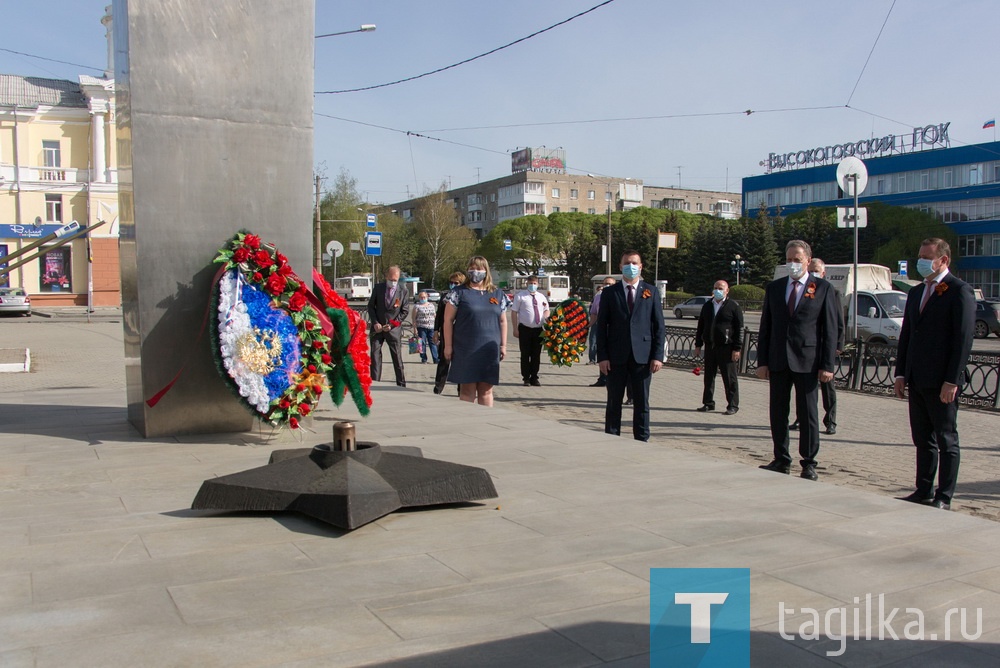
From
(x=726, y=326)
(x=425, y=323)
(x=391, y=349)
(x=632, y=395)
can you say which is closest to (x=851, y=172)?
(x=726, y=326)

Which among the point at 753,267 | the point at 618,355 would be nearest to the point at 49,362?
the point at 618,355

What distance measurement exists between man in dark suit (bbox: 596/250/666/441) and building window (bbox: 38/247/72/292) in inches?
1739

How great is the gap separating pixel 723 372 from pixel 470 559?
8366 mm

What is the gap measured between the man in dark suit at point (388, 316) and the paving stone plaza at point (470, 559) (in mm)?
5215

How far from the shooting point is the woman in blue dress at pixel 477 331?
906 cm

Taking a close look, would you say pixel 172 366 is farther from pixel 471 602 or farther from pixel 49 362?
pixel 49 362

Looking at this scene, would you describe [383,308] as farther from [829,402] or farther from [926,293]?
[926,293]

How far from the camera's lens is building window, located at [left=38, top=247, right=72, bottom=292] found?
45250mm

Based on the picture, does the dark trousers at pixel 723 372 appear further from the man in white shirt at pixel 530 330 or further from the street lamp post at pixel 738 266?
the street lamp post at pixel 738 266

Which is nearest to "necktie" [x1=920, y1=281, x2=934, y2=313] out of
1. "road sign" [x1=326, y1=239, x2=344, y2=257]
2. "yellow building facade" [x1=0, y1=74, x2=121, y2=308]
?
"road sign" [x1=326, y1=239, x2=344, y2=257]

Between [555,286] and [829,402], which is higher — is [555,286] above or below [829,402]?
→ above

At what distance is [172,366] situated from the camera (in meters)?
7.22

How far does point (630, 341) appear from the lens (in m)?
8.02

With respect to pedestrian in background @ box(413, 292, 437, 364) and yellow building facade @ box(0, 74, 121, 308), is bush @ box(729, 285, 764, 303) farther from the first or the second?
pedestrian in background @ box(413, 292, 437, 364)
